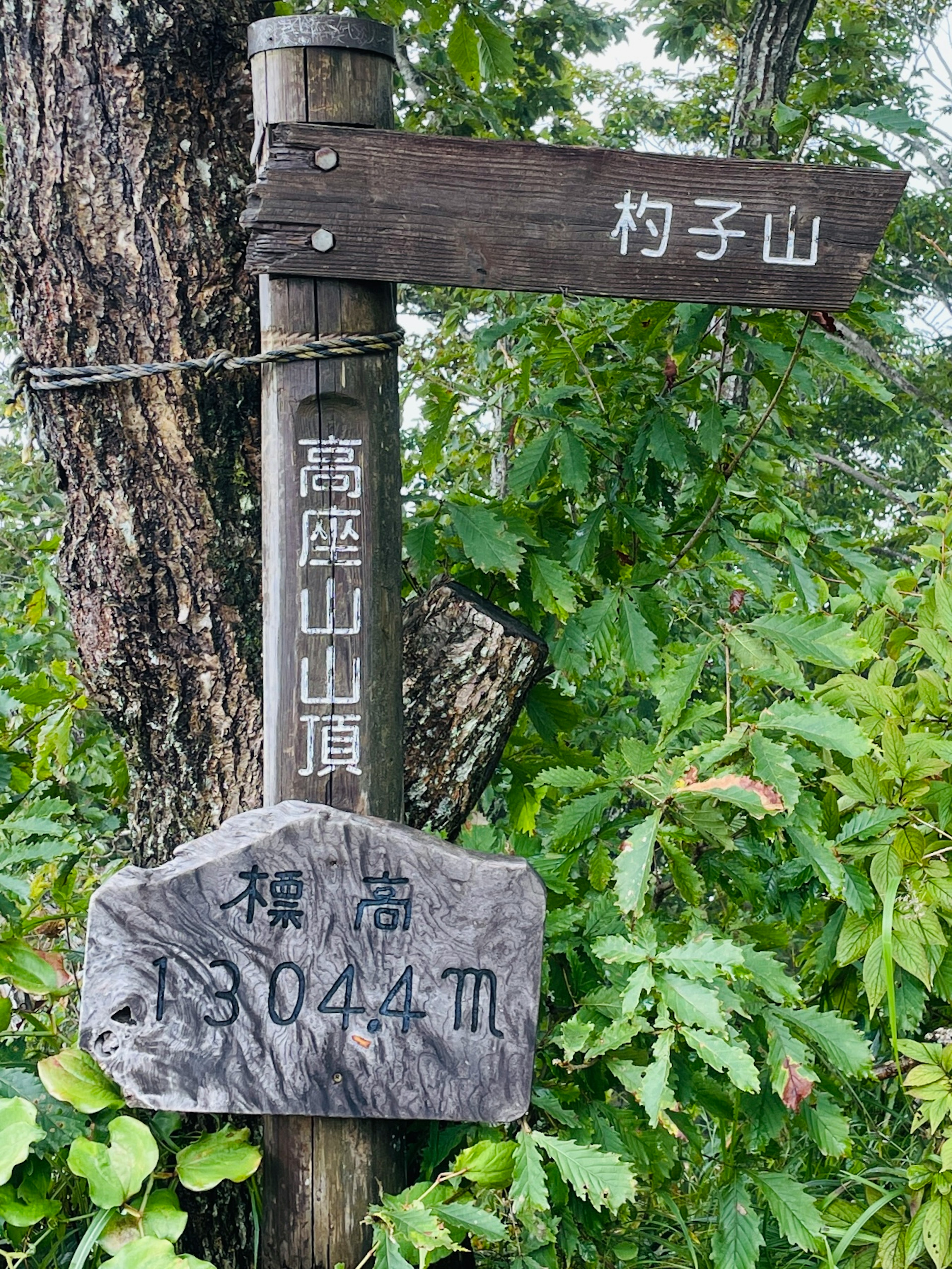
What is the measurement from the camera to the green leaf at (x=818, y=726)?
1.37m

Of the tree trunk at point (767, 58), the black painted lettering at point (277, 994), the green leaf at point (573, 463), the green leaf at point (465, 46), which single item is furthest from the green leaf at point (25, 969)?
the tree trunk at point (767, 58)

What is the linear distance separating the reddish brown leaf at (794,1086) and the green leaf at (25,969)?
1.05 meters

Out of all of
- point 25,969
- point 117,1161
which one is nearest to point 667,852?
point 117,1161

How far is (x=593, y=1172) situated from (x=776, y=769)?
562 millimetres

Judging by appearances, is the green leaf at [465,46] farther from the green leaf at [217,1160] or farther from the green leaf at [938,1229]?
the green leaf at [938,1229]

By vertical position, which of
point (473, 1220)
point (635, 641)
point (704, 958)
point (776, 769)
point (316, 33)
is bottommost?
point (473, 1220)

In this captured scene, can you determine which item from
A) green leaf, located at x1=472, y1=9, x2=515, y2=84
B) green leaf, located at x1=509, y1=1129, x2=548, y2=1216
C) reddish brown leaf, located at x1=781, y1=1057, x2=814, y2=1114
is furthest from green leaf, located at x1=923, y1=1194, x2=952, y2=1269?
green leaf, located at x1=472, y1=9, x2=515, y2=84

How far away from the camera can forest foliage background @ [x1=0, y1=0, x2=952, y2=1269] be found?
1.39m

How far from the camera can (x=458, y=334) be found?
15.2 feet

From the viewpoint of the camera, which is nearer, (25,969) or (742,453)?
(25,969)

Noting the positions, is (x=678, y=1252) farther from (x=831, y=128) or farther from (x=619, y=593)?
(x=831, y=128)

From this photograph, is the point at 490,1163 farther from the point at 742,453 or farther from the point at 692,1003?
the point at 742,453

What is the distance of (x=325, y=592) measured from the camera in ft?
4.88

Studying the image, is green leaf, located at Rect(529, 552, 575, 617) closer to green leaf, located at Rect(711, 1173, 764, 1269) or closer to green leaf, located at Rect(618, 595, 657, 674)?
green leaf, located at Rect(618, 595, 657, 674)
